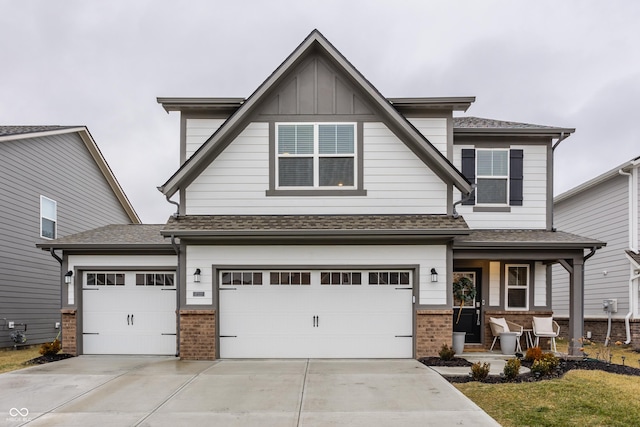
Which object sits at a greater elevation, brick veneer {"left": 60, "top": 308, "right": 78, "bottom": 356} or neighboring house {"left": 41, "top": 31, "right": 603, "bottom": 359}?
neighboring house {"left": 41, "top": 31, "right": 603, "bottom": 359}

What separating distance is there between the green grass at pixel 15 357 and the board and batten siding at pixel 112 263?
1762mm

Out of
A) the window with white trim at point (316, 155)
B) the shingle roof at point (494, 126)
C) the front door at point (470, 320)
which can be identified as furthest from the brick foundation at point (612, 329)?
the window with white trim at point (316, 155)

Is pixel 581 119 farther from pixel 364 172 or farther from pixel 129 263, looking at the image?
pixel 129 263

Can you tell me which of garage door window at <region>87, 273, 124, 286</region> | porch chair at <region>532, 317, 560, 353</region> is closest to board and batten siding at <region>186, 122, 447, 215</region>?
garage door window at <region>87, 273, 124, 286</region>

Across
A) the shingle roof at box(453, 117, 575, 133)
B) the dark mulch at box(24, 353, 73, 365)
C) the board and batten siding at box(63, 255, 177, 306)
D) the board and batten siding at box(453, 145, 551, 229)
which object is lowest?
the dark mulch at box(24, 353, 73, 365)

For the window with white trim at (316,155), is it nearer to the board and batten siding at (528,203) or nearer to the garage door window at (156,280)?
the board and batten siding at (528,203)

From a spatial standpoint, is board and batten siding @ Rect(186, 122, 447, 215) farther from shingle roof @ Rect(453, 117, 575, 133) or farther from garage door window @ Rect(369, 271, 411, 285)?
shingle roof @ Rect(453, 117, 575, 133)

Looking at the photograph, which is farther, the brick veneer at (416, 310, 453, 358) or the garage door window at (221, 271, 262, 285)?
the garage door window at (221, 271, 262, 285)

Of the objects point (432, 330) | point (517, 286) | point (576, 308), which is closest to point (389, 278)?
point (432, 330)

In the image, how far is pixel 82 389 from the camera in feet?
29.5

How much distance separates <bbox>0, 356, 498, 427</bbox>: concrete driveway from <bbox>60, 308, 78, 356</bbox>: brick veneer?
1261 millimetres

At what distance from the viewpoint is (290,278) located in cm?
1223

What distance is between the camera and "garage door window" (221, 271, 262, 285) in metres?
12.2

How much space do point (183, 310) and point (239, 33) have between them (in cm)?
1379
